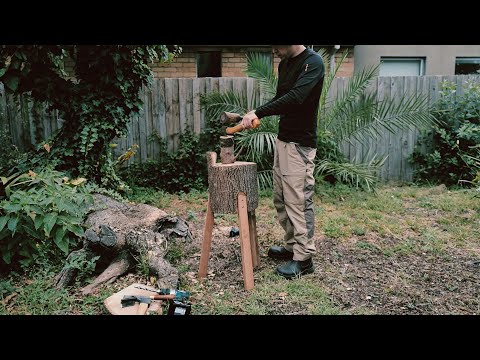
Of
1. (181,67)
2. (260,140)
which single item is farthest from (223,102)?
(181,67)

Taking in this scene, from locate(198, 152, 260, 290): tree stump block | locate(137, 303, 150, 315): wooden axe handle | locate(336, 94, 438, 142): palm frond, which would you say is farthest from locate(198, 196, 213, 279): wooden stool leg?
locate(336, 94, 438, 142): palm frond

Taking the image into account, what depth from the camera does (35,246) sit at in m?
3.50

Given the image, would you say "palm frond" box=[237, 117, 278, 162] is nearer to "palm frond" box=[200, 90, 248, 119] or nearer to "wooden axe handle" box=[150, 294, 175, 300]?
"palm frond" box=[200, 90, 248, 119]

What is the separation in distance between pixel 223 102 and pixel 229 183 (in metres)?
3.67

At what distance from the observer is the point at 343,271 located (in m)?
3.69

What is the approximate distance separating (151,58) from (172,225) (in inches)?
93.0

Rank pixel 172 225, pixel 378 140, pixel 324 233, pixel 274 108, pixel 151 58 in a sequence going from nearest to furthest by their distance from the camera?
pixel 274 108
pixel 172 225
pixel 324 233
pixel 151 58
pixel 378 140

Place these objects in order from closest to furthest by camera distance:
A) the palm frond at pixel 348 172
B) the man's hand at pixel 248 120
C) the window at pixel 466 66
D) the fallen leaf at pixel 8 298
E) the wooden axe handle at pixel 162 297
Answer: the wooden axe handle at pixel 162 297 → the fallen leaf at pixel 8 298 → the man's hand at pixel 248 120 → the palm frond at pixel 348 172 → the window at pixel 466 66

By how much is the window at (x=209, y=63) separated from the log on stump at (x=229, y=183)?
Result: 6626 millimetres

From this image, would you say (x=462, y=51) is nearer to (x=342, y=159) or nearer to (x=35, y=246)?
(x=342, y=159)

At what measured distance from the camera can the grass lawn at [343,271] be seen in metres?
3.04

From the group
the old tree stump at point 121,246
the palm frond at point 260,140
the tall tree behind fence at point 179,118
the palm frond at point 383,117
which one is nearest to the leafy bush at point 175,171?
the tall tree behind fence at point 179,118

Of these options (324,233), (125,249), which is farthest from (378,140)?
(125,249)

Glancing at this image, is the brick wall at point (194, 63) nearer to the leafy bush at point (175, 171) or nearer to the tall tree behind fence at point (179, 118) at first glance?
the tall tree behind fence at point (179, 118)
